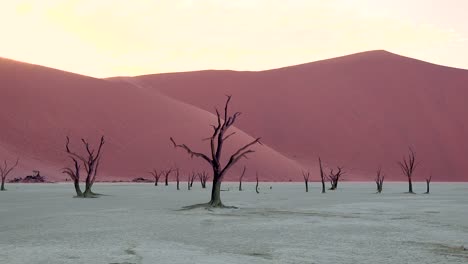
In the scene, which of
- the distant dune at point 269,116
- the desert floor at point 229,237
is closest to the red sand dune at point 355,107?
the distant dune at point 269,116

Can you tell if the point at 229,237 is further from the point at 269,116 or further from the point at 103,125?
the point at 269,116

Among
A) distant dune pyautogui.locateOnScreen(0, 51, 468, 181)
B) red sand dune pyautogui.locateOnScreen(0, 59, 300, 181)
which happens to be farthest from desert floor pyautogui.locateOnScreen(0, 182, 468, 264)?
red sand dune pyautogui.locateOnScreen(0, 59, 300, 181)

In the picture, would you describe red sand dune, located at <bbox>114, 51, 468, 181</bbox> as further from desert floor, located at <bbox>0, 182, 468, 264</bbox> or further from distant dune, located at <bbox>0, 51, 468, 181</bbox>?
desert floor, located at <bbox>0, 182, 468, 264</bbox>

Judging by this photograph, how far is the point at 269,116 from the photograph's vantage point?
96.6 metres

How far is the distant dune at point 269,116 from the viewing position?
7569cm

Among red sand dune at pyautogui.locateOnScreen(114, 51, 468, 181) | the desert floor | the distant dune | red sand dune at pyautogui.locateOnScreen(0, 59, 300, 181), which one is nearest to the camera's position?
the desert floor

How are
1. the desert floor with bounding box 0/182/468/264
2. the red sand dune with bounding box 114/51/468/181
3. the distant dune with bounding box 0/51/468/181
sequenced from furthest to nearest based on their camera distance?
1. the red sand dune with bounding box 114/51/468/181
2. the distant dune with bounding box 0/51/468/181
3. the desert floor with bounding box 0/182/468/264

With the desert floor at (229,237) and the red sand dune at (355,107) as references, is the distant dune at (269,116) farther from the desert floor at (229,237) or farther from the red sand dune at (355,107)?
the desert floor at (229,237)

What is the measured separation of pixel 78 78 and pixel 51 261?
274 ft

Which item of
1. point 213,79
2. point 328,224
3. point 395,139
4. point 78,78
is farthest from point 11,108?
point 328,224

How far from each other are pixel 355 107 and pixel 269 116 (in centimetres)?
1281

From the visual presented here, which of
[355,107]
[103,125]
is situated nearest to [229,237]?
[103,125]

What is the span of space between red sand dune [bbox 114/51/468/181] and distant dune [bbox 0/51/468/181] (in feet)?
0.51

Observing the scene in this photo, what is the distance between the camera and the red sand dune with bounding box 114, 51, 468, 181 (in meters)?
88.1
